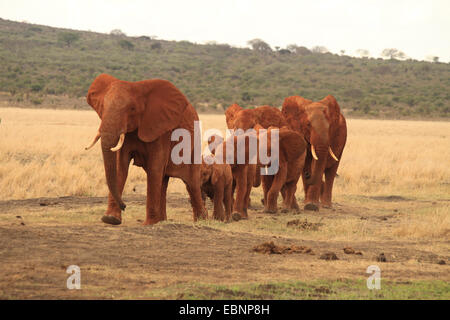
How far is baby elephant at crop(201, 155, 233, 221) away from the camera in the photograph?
11914mm

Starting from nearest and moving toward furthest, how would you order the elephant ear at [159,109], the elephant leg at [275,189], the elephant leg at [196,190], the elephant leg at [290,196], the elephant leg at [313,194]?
the elephant ear at [159,109]
the elephant leg at [196,190]
the elephant leg at [275,189]
the elephant leg at [290,196]
the elephant leg at [313,194]

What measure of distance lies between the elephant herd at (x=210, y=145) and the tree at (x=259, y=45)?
297ft

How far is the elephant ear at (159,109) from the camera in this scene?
10.6 meters

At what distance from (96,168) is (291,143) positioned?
7.09 meters

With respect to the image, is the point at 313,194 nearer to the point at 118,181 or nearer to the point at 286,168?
the point at 286,168

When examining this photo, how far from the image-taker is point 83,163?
65.0 feet

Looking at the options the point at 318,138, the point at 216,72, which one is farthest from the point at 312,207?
the point at 216,72

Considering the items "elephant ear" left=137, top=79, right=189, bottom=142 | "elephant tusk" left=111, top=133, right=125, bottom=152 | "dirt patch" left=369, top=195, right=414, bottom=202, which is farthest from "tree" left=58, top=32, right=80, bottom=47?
"elephant tusk" left=111, top=133, right=125, bottom=152

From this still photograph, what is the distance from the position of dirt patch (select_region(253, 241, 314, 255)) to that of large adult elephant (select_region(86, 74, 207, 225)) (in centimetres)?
242

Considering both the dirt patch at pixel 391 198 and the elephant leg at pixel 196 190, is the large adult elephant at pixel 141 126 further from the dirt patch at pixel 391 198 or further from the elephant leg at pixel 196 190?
the dirt patch at pixel 391 198

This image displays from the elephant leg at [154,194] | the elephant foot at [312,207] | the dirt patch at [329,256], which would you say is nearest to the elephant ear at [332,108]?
the elephant foot at [312,207]

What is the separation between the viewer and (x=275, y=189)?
1365 cm

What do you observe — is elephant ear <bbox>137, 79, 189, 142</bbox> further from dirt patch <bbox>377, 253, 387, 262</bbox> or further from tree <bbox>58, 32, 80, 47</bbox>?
tree <bbox>58, 32, 80, 47</bbox>
